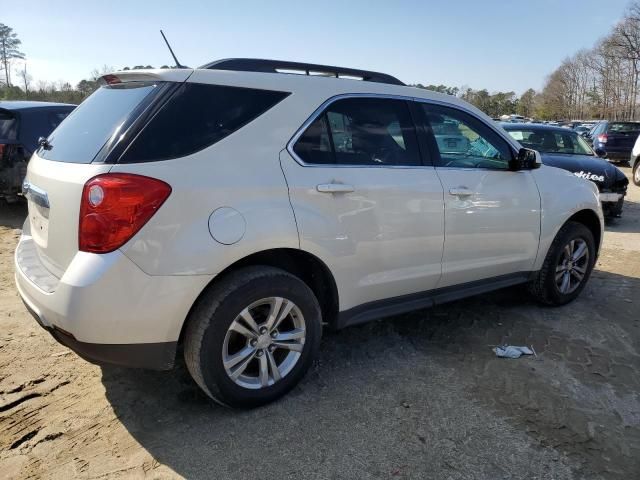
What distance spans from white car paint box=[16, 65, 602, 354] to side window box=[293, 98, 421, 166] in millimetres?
77

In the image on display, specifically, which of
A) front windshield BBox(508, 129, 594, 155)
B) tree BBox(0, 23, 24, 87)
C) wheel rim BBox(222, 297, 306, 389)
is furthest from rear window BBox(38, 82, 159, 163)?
tree BBox(0, 23, 24, 87)

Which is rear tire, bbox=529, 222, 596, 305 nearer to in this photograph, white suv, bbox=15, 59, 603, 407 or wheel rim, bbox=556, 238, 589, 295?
wheel rim, bbox=556, 238, 589, 295

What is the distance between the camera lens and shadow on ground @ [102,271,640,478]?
249cm

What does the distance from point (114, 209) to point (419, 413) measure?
6.36 feet

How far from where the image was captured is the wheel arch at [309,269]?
2832 millimetres

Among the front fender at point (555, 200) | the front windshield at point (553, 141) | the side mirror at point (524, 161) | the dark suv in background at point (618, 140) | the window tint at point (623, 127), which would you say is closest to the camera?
the side mirror at point (524, 161)

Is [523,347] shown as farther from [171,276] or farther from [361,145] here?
[171,276]

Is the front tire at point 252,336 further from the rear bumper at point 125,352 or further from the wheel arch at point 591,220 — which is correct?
the wheel arch at point 591,220

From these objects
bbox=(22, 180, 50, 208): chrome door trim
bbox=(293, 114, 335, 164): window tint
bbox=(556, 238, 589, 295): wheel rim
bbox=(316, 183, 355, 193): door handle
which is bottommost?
bbox=(556, 238, 589, 295): wheel rim

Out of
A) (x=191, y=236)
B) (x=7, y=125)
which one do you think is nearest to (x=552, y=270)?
(x=191, y=236)

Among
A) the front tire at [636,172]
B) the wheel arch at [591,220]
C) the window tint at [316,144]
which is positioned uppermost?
the window tint at [316,144]

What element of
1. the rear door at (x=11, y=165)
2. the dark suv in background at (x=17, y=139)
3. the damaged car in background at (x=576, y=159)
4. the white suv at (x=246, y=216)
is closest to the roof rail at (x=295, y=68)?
the white suv at (x=246, y=216)

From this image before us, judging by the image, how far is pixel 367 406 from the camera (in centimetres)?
296

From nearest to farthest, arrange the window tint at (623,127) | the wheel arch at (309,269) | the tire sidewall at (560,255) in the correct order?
the wheel arch at (309,269), the tire sidewall at (560,255), the window tint at (623,127)
